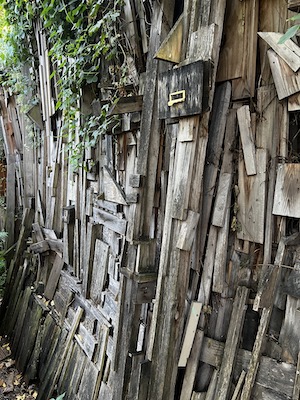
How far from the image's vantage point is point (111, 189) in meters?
3.45

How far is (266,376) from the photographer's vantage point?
6.29ft

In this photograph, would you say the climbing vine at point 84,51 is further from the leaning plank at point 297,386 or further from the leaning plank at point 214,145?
the leaning plank at point 297,386

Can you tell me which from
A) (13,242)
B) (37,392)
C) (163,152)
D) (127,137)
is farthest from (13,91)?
(37,392)

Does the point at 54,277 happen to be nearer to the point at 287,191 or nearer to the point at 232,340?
the point at 232,340

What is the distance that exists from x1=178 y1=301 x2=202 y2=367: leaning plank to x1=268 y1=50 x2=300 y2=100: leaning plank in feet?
4.70

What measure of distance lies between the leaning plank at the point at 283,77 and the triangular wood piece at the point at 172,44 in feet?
2.03

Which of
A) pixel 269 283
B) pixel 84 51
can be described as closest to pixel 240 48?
pixel 269 283

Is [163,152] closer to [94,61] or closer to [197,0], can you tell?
[197,0]

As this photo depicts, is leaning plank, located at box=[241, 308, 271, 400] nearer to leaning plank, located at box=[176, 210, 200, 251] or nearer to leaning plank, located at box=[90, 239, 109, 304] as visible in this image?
leaning plank, located at box=[176, 210, 200, 251]

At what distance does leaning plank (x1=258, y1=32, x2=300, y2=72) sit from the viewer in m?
1.76

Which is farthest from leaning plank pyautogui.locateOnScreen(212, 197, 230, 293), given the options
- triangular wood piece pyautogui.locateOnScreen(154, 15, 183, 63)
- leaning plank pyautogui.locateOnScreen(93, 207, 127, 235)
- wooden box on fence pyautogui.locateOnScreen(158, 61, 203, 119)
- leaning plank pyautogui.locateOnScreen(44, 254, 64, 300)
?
leaning plank pyautogui.locateOnScreen(44, 254, 64, 300)

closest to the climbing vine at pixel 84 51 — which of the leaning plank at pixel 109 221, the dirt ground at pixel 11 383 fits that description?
the leaning plank at pixel 109 221

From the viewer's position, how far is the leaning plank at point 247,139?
2004 mm

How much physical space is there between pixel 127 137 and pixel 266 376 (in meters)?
2.26
